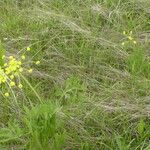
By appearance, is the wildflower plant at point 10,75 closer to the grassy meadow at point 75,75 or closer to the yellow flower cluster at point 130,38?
the grassy meadow at point 75,75

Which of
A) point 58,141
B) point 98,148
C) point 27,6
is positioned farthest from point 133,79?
point 27,6

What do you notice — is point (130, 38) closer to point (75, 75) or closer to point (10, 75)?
point (75, 75)

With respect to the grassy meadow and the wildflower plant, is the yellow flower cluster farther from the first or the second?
the wildflower plant

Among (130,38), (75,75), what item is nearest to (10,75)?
(75,75)

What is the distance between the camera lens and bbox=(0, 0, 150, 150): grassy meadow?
2.00 m

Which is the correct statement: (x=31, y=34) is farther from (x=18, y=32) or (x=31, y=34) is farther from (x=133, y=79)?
(x=133, y=79)

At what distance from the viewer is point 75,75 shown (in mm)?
2477

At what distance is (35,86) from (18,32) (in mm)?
667

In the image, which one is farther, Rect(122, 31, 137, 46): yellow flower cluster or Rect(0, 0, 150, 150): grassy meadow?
Rect(122, 31, 137, 46): yellow flower cluster

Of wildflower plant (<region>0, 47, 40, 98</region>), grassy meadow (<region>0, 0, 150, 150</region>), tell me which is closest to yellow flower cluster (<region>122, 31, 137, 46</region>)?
grassy meadow (<region>0, 0, 150, 150</region>)

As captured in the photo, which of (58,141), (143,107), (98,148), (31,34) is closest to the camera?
(58,141)

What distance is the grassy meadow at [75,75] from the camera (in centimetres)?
200

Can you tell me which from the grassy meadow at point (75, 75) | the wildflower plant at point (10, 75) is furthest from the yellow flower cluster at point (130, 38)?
the wildflower plant at point (10, 75)

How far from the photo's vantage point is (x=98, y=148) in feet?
6.58
